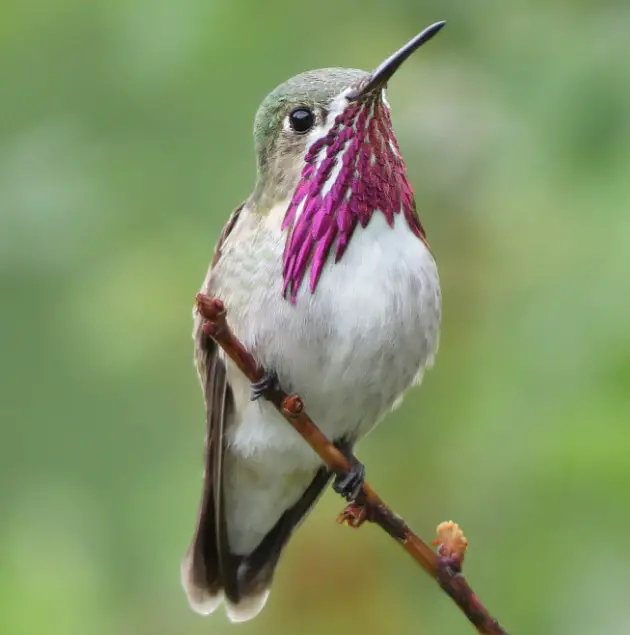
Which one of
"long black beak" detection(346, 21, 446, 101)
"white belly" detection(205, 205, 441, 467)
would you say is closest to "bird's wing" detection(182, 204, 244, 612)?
"white belly" detection(205, 205, 441, 467)

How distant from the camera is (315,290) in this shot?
98.0 inches

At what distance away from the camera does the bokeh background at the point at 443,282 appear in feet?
8.91

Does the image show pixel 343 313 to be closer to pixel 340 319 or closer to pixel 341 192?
pixel 340 319

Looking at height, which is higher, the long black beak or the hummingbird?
the long black beak

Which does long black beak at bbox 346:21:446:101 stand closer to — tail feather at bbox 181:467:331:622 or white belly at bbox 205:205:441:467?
white belly at bbox 205:205:441:467

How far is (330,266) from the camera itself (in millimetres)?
2490

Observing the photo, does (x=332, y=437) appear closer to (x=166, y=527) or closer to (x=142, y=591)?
(x=166, y=527)

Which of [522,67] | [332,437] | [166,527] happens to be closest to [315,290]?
[332,437]

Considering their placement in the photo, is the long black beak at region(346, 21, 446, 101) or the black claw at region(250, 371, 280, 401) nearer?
the long black beak at region(346, 21, 446, 101)

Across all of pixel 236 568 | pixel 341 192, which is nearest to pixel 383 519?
pixel 341 192

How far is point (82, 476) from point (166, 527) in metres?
0.52

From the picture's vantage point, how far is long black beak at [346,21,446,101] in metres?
2.12

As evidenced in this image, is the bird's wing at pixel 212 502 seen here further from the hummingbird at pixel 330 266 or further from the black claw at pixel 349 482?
the black claw at pixel 349 482

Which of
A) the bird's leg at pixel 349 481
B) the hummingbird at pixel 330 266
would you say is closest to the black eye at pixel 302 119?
the hummingbird at pixel 330 266
